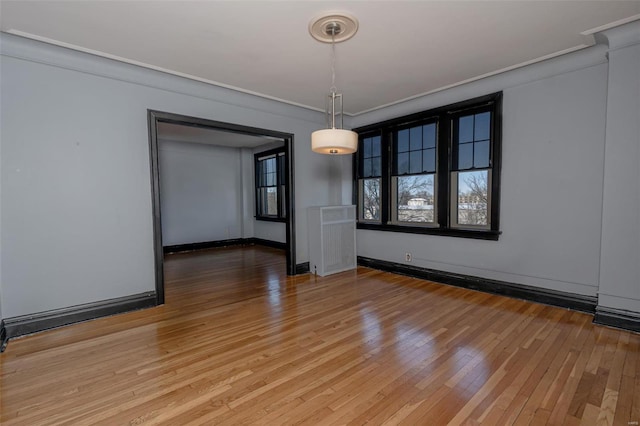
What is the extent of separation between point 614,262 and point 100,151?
205 inches

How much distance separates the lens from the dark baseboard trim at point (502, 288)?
3.16 meters

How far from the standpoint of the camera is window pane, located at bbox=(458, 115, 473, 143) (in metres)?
3.99

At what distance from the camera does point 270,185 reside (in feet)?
24.6

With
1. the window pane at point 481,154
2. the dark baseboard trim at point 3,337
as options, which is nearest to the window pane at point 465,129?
the window pane at point 481,154

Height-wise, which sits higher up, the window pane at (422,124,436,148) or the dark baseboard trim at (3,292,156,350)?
the window pane at (422,124,436,148)

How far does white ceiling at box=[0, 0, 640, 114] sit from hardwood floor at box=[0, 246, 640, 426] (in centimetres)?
267

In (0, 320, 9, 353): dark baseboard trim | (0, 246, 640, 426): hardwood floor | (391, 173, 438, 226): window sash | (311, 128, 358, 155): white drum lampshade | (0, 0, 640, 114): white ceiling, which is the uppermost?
(0, 0, 640, 114): white ceiling

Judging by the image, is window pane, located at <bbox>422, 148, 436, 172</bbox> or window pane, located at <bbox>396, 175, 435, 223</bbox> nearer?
window pane, located at <bbox>422, 148, 436, 172</bbox>

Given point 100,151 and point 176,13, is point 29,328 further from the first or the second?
point 176,13

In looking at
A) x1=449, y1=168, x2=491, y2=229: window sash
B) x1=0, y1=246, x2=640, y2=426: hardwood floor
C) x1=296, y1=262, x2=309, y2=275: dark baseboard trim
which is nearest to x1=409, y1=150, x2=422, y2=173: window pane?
x1=449, y1=168, x2=491, y2=229: window sash

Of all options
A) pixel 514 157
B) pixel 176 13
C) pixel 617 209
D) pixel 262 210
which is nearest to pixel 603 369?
pixel 617 209

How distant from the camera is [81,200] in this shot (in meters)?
3.07

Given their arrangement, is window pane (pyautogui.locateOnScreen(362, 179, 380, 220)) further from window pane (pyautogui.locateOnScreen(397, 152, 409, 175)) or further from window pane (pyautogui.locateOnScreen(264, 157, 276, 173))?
window pane (pyautogui.locateOnScreen(264, 157, 276, 173))

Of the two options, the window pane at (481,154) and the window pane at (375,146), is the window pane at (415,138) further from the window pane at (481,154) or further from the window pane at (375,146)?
the window pane at (481,154)
